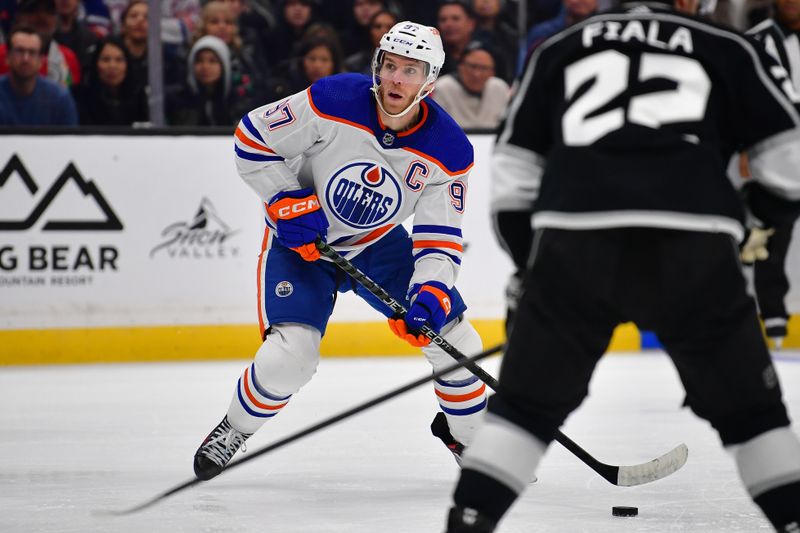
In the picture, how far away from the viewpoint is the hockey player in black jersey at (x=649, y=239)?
1.73 metres

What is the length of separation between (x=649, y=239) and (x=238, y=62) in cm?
418

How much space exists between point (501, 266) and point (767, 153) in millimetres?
3847

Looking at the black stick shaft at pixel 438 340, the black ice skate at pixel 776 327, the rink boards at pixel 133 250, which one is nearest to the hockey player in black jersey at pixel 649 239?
the black stick shaft at pixel 438 340

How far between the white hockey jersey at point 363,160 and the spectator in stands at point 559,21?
276 centimetres

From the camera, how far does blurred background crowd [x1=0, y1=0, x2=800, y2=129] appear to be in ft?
18.0

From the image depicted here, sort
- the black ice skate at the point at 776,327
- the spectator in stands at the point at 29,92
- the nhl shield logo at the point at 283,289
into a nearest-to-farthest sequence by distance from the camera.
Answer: the nhl shield logo at the point at 283,289 → the black ice skate at the point at 776,327 → the spectator in stands at the point at 29,92

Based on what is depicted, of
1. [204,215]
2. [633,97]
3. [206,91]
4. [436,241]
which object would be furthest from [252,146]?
[206,91]

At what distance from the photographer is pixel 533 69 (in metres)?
1.83

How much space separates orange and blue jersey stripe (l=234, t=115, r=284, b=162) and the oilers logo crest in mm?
168

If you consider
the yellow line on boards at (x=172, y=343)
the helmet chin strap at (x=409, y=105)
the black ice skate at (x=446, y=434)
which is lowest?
the yellow line on boards at (x=172, y=343)

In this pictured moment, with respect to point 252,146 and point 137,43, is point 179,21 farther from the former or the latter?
point 252,146

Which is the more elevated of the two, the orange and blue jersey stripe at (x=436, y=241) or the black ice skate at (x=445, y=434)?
the orange and blue jersey stripe at (x=436, y=241)

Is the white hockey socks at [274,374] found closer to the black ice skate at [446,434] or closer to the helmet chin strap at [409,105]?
the black ice skate at [446,434]

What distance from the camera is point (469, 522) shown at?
1.76 metres
